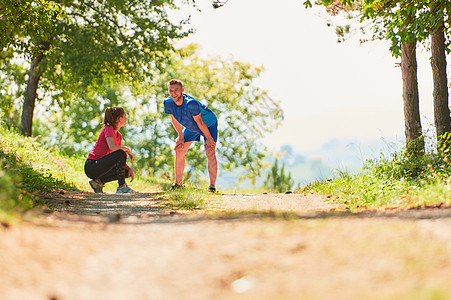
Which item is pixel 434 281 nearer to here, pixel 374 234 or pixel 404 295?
pixel 404 295

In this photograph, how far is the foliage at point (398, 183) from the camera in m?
6.05

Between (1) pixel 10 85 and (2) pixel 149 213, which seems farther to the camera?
(1) pixel 10 85

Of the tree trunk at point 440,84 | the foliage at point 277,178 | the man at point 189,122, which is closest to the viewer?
the man at point 189,122

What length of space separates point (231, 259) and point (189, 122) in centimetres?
613

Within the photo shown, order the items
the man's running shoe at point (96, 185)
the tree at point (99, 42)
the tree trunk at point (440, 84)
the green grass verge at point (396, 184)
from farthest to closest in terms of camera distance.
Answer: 1. the tree at point (99, 42)
2. the man's running shoe at point (96, 185)
3. the tree trunk at point (440, 84)
4. the green grass verge at point (396, 184)

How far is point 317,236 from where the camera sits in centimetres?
343

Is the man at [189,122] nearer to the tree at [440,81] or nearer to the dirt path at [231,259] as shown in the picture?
the tree at [440,81]

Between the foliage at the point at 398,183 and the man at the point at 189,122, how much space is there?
96.0 inches

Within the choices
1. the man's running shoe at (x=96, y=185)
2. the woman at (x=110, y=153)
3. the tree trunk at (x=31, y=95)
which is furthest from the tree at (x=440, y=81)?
the tree trunk at (x=31, y=95)

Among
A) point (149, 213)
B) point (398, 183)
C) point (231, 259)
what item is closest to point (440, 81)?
point (398, 183)

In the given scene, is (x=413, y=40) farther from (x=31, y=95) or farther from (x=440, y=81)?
(x=31, y=95)

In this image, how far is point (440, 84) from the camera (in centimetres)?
931

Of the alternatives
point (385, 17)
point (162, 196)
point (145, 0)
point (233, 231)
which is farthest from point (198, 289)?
point (145, 0)

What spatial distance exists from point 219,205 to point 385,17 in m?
5.63
